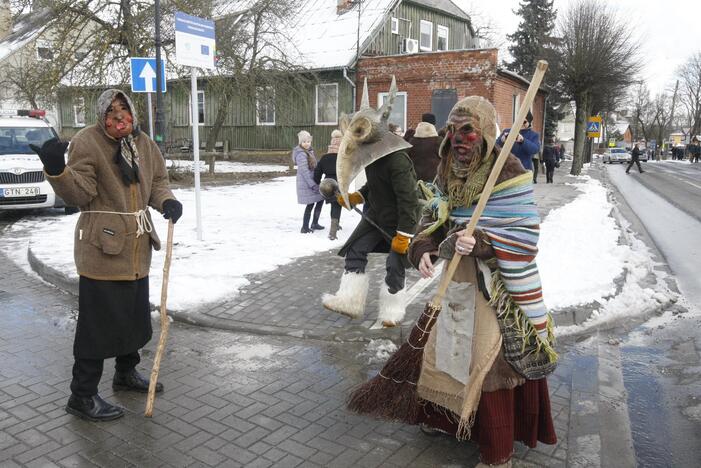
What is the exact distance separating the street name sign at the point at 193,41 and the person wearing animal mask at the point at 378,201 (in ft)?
13.4

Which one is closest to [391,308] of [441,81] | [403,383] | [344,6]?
[403,383]

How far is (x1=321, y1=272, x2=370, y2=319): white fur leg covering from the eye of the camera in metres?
5.31

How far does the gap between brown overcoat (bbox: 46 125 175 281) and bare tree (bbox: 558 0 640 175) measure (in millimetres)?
27702

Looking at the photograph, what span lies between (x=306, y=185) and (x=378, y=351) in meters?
5.40

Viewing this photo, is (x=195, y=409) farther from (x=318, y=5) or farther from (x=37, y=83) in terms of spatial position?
(x=318, y=5)

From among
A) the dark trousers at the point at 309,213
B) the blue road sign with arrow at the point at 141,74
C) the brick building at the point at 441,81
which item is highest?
the brick building at the point at 441,81

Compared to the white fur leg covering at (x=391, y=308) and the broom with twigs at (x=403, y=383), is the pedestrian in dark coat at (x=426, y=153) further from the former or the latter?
the broom with twigs at (x=403, y=383)

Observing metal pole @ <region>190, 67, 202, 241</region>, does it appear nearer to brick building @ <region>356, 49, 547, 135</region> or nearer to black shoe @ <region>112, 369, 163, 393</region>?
black shoe @ <region>112, 369, 163, 393</region>

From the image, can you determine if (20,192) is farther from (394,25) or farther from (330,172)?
(394,25)

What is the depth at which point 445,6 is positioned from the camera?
32938mm

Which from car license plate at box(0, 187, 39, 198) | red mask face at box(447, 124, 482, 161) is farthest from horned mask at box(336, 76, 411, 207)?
car license plate at box(0, 187, 39, 198)

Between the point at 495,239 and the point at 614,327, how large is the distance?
3.52 meters

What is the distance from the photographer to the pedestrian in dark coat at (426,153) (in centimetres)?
650

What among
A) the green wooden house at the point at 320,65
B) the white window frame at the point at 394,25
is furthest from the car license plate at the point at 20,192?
the white window frame at the point at 394,25
